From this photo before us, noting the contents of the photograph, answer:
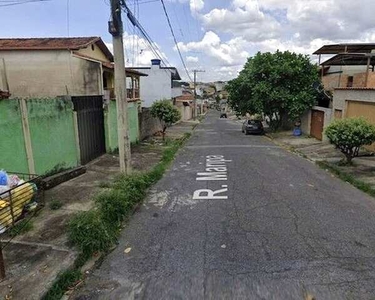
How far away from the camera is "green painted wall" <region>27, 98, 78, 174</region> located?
24.2 ft

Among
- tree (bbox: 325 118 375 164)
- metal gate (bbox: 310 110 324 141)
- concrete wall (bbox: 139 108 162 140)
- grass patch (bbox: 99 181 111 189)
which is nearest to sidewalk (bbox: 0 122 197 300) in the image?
grass patch (bbox: 99 181 111 189)

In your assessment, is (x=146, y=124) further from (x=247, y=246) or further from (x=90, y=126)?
(x=247, y=246)

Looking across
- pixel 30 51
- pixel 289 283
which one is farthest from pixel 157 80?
pixel 289 283

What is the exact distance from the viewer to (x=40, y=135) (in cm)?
760

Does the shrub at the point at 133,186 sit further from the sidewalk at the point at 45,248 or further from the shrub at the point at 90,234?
the shrub at the point at 90,234

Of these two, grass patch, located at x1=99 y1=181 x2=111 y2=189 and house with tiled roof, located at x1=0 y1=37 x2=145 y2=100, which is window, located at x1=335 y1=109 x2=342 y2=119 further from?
grass patch, located at x1=99 y1=181 x2=111 y2=189

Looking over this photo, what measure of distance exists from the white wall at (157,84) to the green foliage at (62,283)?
106 feet

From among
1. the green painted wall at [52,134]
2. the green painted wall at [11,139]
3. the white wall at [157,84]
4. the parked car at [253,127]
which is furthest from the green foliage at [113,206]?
the white wall at [157,84]

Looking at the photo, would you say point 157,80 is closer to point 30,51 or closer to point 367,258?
point 30,51

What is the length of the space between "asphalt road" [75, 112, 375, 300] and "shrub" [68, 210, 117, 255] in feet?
0.87

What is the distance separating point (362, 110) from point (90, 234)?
44.5ft

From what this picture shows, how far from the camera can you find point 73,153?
30.8 ft

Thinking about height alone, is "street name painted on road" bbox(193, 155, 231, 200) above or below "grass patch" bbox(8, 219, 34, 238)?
below

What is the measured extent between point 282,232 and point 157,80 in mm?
32286
